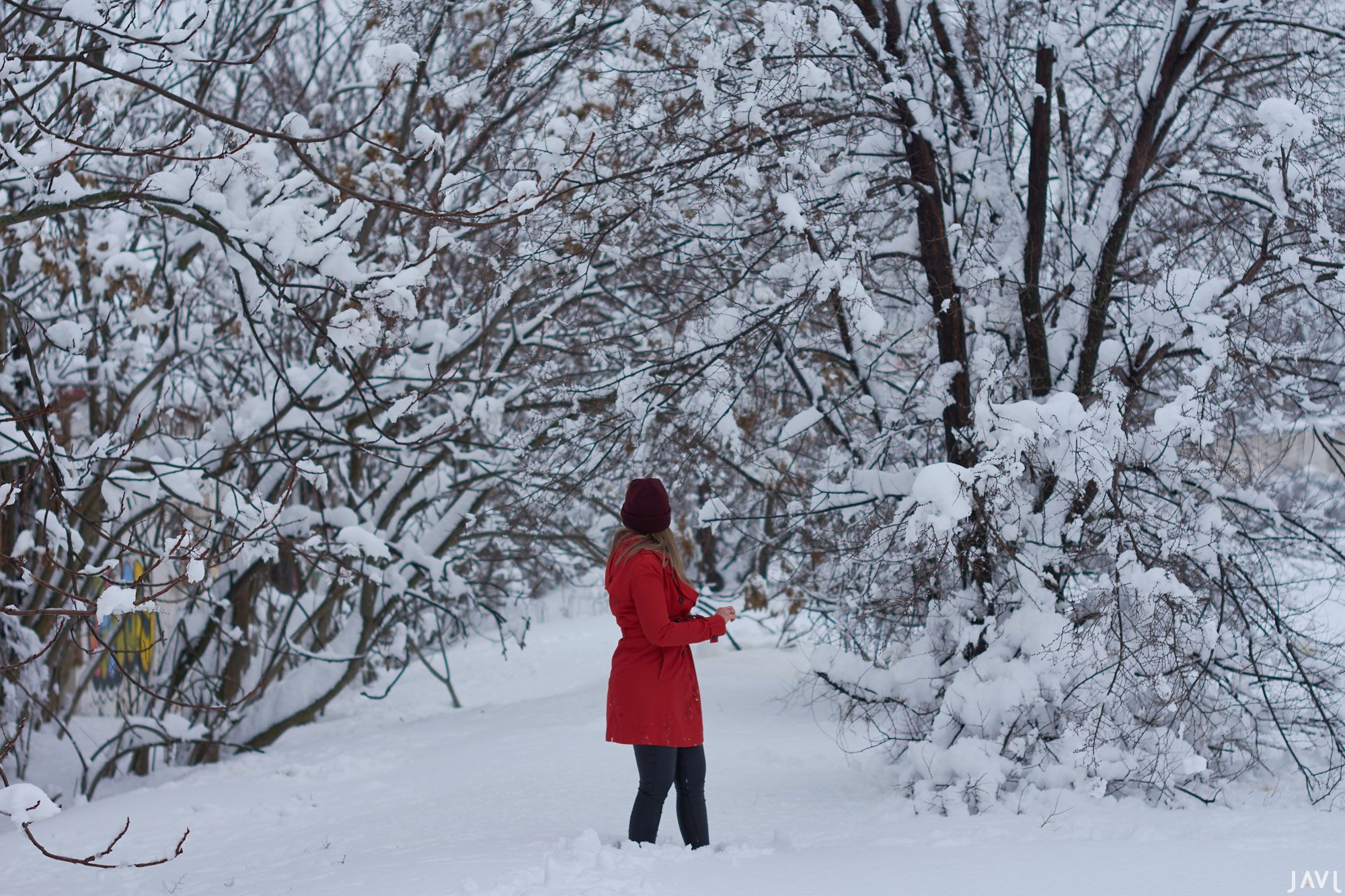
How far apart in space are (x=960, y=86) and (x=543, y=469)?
325cm

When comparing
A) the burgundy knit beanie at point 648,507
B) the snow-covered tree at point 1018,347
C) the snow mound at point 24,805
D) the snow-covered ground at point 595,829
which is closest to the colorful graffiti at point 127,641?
the snow-covered ground at point 595,829

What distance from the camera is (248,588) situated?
879 centimetres

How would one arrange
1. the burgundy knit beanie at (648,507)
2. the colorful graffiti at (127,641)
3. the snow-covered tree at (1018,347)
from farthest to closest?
the colorful graffiti at (127,641), the snow-covered tree at (1018,347), the burgundy knit beanie at (648,507)

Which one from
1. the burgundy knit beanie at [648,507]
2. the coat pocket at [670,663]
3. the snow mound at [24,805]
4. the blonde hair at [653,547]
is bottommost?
the snow mound at [24,805]

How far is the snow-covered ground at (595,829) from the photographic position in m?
3.16

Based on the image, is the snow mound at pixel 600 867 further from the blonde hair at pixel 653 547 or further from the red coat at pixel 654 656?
the blonde hair at pixel 653 547

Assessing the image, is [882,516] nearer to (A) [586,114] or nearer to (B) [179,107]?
(A) [586,114]

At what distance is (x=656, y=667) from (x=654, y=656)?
0.04m

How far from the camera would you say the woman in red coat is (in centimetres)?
344

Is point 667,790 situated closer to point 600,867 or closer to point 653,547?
point 600,867

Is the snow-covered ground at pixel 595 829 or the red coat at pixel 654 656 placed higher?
the red coat at pixel 654 656

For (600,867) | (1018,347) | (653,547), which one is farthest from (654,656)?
(1018,347)

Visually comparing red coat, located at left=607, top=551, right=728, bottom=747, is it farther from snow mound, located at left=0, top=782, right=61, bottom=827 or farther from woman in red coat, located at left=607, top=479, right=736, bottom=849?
snow mound, located at left=0, top=782, right=61, bottom=827

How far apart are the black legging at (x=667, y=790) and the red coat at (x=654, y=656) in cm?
6
